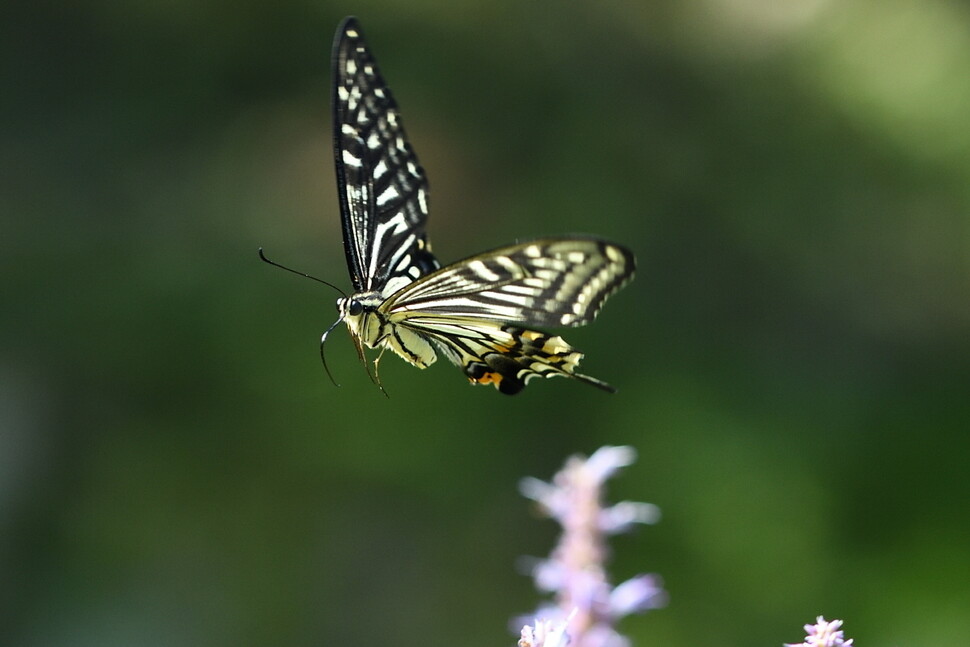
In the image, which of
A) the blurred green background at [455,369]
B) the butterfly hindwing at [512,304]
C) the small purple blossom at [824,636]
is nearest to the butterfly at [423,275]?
the butterfly hindwing at [512,304]

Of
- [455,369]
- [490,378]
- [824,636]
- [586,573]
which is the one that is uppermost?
[455,369]

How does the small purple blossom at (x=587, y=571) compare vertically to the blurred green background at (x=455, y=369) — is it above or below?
below

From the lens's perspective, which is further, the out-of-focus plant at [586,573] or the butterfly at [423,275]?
the butterfly at [423,275]

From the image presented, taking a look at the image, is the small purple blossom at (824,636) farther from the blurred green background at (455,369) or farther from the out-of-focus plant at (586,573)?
the blurred green background at (455,369)

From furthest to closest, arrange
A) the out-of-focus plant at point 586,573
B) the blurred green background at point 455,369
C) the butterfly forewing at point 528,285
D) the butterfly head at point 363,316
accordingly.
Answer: the blurred green background at point 455,369 < the butterfly head at point 363,316 < the butterfly forewing at point 528,285 < the out-of-focus plant at point 586,573

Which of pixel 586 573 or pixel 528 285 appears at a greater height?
pixel 528 285

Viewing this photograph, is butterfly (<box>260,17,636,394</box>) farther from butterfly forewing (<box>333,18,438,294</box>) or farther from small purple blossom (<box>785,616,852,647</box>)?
small purple blossom (<box>785,616,852,647</box>)

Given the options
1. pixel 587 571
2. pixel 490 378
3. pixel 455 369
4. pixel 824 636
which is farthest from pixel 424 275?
pixel 455 369

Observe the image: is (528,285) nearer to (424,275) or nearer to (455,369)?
(424,275)
